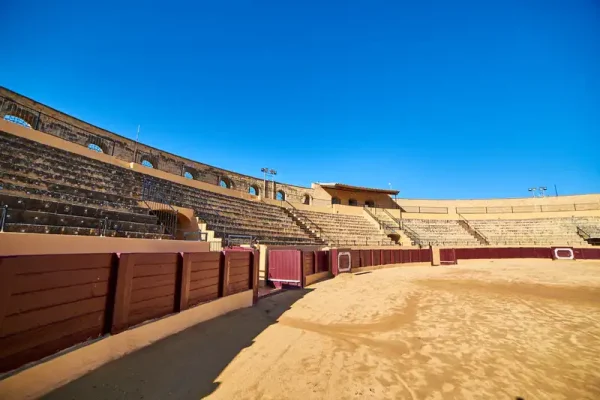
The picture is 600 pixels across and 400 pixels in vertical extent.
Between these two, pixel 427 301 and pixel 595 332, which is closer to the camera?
pixel 595 332

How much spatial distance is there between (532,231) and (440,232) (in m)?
9.99

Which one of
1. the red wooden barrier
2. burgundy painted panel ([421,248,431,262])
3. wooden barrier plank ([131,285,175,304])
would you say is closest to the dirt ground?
the red wooden barrier

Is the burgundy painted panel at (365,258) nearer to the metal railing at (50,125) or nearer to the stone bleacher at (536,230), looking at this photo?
the metal railing at (50,125)

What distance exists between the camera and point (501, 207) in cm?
3784

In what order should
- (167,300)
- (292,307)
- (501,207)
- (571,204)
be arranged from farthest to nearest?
1. (501,207)
2. (571,204)
3. (292,307)
4. (167,300)

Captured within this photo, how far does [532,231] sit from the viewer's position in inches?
1208

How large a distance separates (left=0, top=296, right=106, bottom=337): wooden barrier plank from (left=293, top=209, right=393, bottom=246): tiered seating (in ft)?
61.6

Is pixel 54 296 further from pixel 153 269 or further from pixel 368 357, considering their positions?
pixel 368 357

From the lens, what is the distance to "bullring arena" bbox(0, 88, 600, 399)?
2.99 m

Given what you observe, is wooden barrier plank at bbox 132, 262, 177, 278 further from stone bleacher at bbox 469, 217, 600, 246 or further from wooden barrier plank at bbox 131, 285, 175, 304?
stone bleacher at bbox 469, 217, 600, 246

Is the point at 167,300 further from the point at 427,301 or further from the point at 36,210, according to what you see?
the point at 427,301

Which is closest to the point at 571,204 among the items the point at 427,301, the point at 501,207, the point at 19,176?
the point at 501,207

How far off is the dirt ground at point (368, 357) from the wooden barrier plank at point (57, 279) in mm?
1072

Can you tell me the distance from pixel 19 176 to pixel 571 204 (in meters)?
49.7
